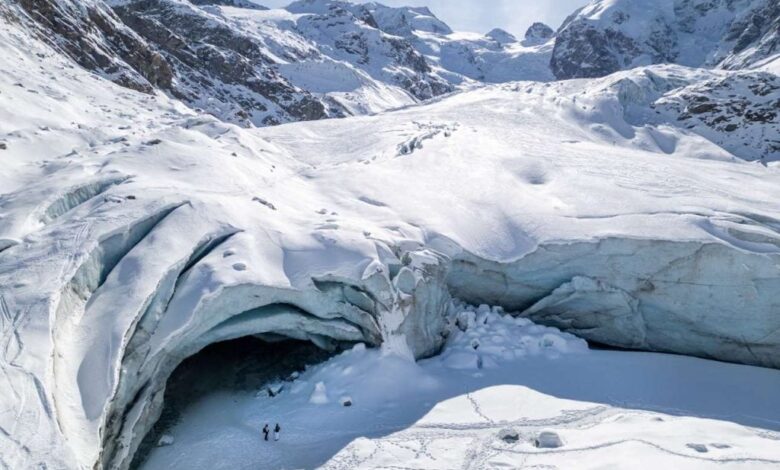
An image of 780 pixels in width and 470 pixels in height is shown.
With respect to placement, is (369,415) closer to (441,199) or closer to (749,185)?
(441,199)

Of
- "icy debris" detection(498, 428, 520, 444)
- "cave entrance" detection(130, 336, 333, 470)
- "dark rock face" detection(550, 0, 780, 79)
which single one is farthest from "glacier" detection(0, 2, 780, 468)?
"dark rock face" detection(550, 0, 780, 79)

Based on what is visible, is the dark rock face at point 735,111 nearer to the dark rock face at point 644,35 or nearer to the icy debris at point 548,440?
the icy debris at point 548,440

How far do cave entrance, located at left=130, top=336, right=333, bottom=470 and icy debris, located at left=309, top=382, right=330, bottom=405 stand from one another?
1.07 m

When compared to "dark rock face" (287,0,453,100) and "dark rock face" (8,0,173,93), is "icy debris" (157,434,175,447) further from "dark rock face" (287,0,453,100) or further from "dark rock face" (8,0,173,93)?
"dark rock face" (287,0,453,100)

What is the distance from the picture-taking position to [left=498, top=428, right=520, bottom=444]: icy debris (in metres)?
9.87

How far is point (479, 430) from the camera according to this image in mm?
10312

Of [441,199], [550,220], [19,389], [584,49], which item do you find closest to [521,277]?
[550,220]

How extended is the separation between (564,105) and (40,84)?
1053 inches

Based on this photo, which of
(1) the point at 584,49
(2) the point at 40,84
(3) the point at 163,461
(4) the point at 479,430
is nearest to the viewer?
(3) the point at 163,461

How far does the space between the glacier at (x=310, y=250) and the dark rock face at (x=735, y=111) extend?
200 inches

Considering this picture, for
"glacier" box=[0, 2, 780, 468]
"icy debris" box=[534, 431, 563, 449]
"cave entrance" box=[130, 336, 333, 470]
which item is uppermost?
"glacier" box=[0, 2, 780, 468]

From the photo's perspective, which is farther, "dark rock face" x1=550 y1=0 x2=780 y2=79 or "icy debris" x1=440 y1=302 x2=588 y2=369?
"dark rock face" x1=550 y1=0 x2=780 y2=79

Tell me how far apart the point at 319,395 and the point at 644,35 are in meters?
138

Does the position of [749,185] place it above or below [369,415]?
above
